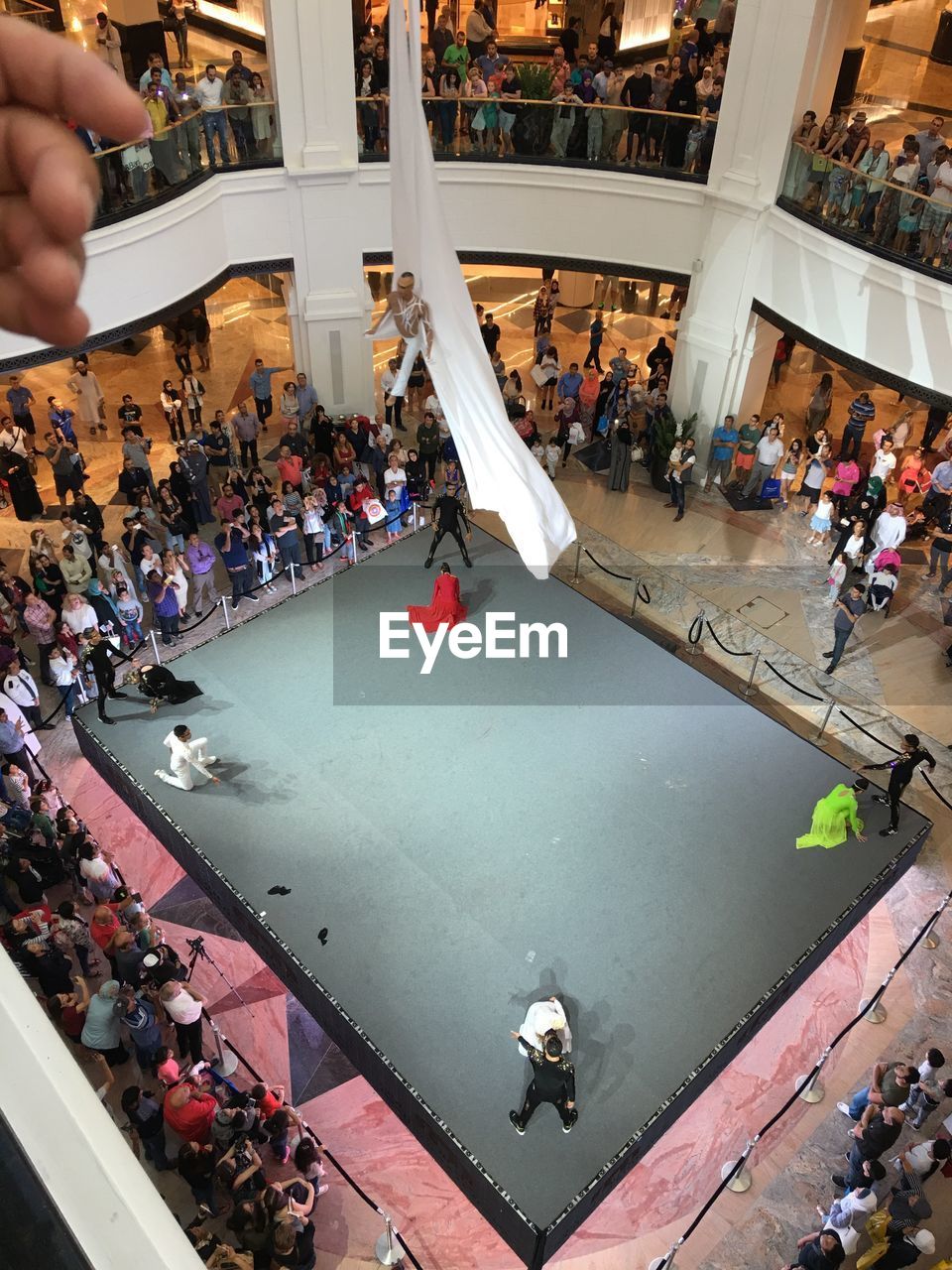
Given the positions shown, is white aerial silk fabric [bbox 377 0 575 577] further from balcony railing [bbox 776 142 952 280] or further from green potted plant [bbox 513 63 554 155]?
green potted plant [bbox 513 63 554 155]

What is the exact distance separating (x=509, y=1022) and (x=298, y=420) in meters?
10.5

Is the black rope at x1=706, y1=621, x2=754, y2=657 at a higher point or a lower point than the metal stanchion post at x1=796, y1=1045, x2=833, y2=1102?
higher

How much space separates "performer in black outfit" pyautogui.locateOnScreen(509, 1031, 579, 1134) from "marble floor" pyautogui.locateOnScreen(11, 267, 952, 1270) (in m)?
0.84

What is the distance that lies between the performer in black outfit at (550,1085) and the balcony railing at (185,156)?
34.9ft

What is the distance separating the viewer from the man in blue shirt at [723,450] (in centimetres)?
1662

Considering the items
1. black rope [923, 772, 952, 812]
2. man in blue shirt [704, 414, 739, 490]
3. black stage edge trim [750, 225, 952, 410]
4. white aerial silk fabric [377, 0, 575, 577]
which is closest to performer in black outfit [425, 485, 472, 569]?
white aerial silk fabric [377, 0, 575, 577]

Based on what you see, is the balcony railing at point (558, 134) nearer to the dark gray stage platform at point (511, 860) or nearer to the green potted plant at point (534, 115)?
the green potted plant at point (534, 115)

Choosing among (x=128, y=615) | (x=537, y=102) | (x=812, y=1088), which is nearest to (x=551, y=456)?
(x=537, y=102)

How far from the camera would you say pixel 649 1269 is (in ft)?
27.2

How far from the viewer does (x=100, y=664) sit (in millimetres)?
11766

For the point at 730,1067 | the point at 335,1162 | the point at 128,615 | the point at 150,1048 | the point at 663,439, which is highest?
the point at 663,439

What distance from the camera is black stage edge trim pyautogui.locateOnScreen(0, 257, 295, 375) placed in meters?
12.7

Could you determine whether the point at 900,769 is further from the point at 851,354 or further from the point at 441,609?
the point at 851,354

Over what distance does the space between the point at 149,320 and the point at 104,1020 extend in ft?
31.2
